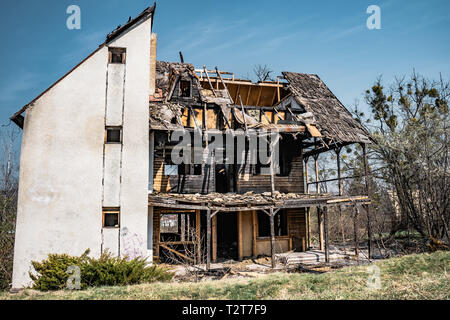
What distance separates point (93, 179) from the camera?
12.4 m

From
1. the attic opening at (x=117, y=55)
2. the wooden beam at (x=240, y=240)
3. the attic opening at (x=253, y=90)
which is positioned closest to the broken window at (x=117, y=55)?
the attic opening at (x=117, y=55)

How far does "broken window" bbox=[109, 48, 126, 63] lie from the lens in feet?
44.9

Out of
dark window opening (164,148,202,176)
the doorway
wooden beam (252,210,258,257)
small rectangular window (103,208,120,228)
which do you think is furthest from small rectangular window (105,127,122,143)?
the doorway

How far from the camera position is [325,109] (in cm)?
1862

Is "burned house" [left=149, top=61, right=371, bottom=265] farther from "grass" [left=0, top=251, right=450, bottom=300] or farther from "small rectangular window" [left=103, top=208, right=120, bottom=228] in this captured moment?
"grass" [left=0, top=251, right=450, bottom=300]

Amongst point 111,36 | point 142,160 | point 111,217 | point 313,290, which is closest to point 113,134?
point 142,160

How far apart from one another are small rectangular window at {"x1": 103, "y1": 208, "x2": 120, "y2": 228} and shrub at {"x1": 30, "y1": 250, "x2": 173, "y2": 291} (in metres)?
1.87

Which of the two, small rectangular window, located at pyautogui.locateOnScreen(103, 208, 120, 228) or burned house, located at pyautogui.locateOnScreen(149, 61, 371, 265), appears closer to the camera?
small rectangular window, located at pyautogui.locateOnScreen(103, 208, 120, 228)

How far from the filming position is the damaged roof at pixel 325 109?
1678 centimetres

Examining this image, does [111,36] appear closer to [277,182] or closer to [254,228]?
[277,182]

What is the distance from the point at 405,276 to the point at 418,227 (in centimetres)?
1405

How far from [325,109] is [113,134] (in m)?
12.1

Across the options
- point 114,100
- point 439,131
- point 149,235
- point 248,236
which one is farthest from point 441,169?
point 114,100
